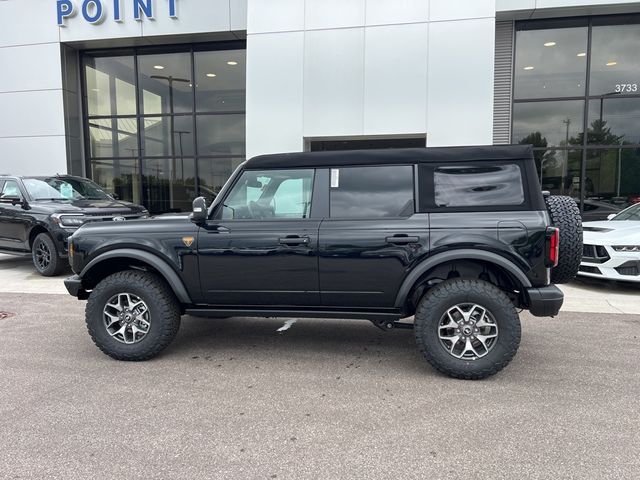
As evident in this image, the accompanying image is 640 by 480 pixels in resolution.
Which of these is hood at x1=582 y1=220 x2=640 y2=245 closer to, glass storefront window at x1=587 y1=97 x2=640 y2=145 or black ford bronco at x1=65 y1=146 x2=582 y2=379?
black ford bronco at x1=65 y1=146 x2=582 y2=379

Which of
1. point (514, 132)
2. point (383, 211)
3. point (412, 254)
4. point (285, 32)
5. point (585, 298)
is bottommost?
point (585, 298)

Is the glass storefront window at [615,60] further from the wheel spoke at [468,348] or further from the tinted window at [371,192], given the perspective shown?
the wheel spoke at [468,348]

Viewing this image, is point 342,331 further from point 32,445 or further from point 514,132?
point 514,132

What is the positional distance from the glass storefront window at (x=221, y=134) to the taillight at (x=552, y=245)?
1118cm

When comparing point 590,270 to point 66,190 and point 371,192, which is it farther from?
point 66,190

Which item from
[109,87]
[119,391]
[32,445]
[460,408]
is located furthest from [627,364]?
[109,87]

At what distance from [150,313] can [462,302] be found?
105 inches

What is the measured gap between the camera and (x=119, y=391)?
11.7 feet

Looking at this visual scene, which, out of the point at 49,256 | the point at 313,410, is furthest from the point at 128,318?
the point at 49,256

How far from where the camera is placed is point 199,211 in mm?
3932

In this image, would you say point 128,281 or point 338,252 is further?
point 128,281

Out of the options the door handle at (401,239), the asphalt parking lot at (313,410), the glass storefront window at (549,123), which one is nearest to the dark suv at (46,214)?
the asphalt parking lot at (313,410)

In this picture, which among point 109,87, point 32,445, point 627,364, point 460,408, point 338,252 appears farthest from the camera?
point 109,87

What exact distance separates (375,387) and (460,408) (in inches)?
26.0
